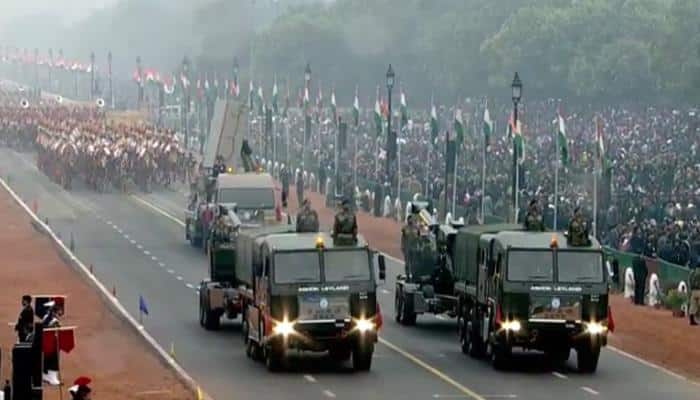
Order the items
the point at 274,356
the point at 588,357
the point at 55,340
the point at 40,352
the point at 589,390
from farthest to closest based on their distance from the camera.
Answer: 1. the point at 588,357
2. the point at 274,356
3. the point at 589,390
4. the point at 55,340
5. the point at 40,352

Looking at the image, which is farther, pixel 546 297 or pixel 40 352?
pixel 546 297

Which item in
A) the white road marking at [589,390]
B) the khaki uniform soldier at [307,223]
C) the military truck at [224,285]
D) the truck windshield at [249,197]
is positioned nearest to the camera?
the white road marking at [589,390]

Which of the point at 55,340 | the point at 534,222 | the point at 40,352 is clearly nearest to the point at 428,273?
the point at 534,222

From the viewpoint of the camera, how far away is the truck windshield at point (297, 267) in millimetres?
41906

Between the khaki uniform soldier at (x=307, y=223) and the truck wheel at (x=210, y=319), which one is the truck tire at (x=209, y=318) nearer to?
the truck wheel at (x=210, y=319)

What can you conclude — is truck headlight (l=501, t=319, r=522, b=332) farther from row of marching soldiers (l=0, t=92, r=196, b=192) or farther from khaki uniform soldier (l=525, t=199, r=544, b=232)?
row of marching soldiers (l=0, t=92, r=196, b=192)

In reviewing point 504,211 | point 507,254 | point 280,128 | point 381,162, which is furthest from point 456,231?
point 280,128

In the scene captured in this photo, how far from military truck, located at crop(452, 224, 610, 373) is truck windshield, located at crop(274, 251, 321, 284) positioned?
3.28 metres

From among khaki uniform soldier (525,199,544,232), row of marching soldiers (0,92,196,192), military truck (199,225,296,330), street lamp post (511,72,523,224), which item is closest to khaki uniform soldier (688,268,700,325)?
khaki uniform soldier (525,199,544,232)

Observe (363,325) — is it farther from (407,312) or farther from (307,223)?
(407,312)

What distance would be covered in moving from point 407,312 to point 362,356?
29.9 feet

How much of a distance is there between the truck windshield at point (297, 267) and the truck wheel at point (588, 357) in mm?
4901

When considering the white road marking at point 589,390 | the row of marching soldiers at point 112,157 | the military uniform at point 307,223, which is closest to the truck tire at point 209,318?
the military uniform at point 307,223

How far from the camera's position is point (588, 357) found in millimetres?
42656
